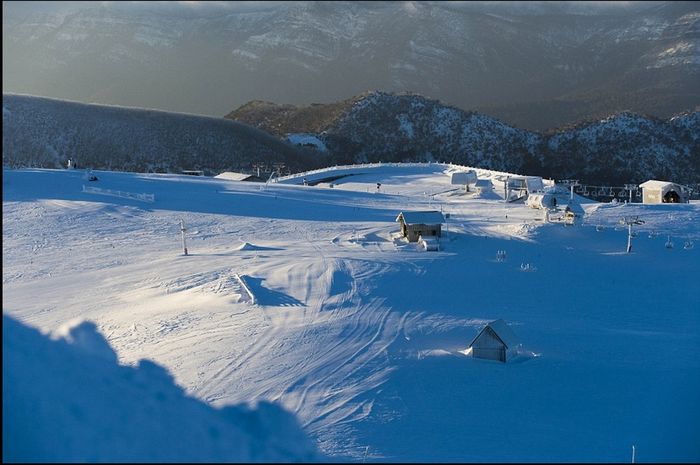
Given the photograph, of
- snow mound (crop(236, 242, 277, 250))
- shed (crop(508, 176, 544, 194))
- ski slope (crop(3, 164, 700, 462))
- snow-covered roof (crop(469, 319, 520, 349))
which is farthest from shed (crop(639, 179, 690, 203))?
snow-covered roof (crop(469, 319, 520, 349))

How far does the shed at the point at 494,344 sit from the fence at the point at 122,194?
24083 mm

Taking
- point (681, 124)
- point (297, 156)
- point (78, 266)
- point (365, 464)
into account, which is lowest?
point (365, 464)

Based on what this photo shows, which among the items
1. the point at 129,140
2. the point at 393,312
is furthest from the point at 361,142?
the point at 393,312

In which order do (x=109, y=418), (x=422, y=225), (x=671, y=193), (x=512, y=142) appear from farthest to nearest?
(x=512, y=142), (x=671, y=193), (x=422, y=225), (x=109, y=418)

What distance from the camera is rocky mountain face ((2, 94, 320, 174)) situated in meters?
70.7

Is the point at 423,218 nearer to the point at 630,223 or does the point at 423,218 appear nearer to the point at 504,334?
the point at 630,223

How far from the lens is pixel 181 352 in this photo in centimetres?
1727

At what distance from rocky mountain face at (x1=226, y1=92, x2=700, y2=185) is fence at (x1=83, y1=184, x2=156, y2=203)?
47.9 metres

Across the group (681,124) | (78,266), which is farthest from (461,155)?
(78,266)

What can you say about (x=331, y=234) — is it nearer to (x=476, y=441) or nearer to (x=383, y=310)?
(x=383, y=310)

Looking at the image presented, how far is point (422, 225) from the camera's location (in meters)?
28.2

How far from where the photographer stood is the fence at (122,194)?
123ft

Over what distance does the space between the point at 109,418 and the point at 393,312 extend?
50.6 feet

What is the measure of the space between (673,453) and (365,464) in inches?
218
